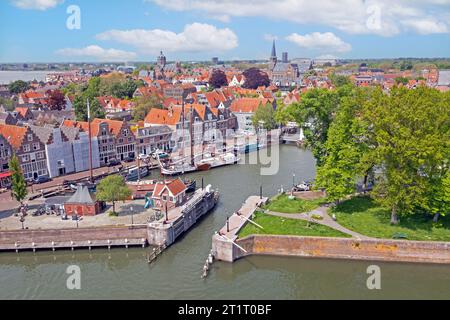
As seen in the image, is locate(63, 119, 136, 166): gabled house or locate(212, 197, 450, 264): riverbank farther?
locate(63, 119, 136, 166): gabled house

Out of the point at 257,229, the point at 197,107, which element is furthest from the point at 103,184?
the point at 197,107

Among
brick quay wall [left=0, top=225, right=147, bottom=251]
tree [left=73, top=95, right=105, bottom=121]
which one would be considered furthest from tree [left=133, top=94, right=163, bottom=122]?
brick quay wall [left=0, top=225, right=147, bottom=251]

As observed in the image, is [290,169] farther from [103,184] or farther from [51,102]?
[51,102]

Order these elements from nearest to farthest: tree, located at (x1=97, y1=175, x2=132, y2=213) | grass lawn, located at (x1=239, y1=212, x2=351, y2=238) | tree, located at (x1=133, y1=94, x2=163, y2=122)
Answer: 1. grass lawn, located at (x1=239, y1=212, x2=351, y2=238)
2. tree, located at (x1=97, y1=175, x2=132, y2=213)
3. tree, located at (x1=133, y1=94, x2=163, y2=122)

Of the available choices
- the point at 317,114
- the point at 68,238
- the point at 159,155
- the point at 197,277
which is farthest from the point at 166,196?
the point at 159,155

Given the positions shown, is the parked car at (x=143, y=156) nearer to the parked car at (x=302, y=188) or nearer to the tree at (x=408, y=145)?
the parked car at (x=302, y=188)

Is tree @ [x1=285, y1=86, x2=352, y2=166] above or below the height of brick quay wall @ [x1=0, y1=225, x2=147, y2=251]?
above

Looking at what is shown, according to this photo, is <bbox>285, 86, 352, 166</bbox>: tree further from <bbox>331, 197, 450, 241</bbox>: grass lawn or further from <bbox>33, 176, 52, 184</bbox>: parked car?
<bbox>33, 176, 52, 184</bbox>: parked car
